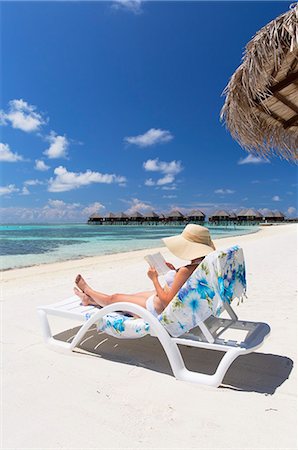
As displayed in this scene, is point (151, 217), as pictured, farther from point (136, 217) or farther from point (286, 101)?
point (286, 101)

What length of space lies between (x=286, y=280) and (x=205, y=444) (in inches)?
184

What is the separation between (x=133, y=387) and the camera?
2.14 meters

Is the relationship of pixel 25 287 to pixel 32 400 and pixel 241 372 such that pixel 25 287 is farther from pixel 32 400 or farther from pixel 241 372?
pixel 241 372

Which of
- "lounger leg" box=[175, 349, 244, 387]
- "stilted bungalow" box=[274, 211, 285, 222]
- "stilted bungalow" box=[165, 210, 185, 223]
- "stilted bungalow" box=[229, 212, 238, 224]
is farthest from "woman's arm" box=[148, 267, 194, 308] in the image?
"stilted bungalow" box=[274, 211, 285, 222]

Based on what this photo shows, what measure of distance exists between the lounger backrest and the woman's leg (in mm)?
433

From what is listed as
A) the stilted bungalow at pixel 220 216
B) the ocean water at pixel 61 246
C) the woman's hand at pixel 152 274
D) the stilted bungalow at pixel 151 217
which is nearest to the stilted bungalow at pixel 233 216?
the stilted bungalow at pixel 220 216

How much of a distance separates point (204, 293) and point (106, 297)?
1.04 m

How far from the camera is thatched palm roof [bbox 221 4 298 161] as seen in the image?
2.74 meters

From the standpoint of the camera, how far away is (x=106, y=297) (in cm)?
282

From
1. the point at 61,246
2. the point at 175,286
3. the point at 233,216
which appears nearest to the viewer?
the point at 175,286

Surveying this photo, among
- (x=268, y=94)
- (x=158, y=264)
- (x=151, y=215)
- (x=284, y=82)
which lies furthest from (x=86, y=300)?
(x=151, y=215)

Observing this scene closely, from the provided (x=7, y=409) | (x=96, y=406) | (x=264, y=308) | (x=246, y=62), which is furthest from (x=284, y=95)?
(x=7, y=409)

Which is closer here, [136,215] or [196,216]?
[196,216]

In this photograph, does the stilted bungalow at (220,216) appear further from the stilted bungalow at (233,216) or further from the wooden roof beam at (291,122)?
the wooden roof beam at (291,122)
